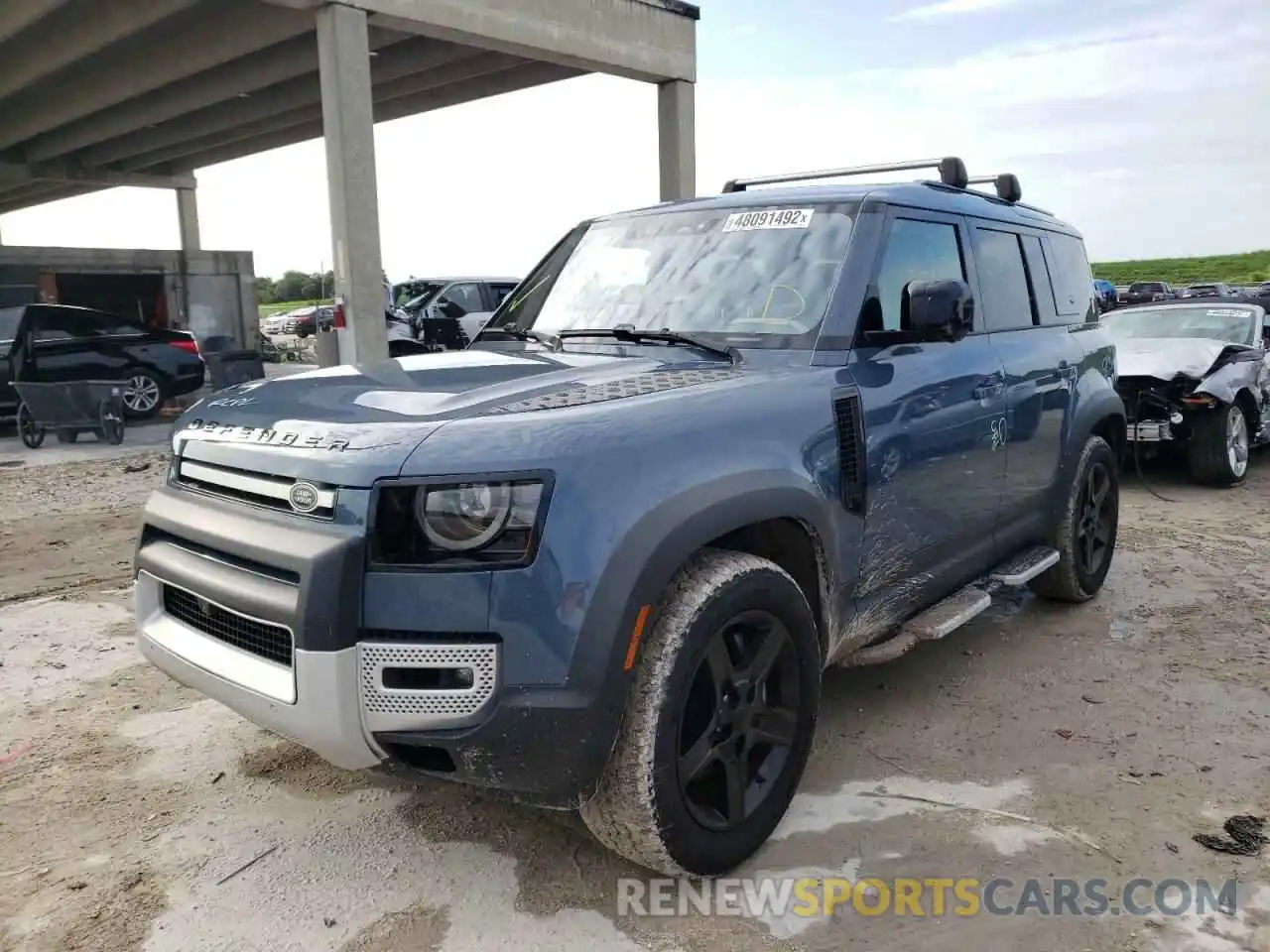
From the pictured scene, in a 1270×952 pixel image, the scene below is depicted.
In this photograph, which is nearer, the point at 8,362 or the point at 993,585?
the point at 993,585

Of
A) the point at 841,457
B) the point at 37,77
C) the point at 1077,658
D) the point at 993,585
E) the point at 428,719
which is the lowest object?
the point at 1077,658

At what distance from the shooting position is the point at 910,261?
11.6ft

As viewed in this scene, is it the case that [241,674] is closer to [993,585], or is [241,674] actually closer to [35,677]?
[35,677]

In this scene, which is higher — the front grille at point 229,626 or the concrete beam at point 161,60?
the concrete beam at point 161,60

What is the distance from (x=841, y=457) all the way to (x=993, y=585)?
1.45 metres

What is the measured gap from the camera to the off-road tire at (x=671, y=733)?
2344 mm

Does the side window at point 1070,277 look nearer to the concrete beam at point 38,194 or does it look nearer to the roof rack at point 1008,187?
the roof rack at point 1008,187

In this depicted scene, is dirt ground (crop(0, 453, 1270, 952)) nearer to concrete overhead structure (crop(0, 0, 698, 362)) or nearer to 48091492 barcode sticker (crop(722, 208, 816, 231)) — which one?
48091492 barcode sticker (crop(722, 208, 816, 231))

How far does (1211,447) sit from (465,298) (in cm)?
1143

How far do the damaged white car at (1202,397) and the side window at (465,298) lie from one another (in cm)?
1021

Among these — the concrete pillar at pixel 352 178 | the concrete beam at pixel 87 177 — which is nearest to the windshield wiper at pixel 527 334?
the concrete pillar at pixel 352 178

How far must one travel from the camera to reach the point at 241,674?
244 cm

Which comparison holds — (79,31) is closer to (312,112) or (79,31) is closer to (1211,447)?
(312,112)

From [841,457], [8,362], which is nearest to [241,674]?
[841,457]
